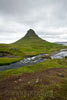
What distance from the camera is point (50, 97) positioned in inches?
713

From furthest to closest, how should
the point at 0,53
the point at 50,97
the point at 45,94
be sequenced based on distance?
the point at 0,53
the point at 45,94
the point at 50,97

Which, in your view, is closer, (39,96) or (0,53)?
(39,96)

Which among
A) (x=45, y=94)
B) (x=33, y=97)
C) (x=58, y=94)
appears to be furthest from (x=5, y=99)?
(x=58, y=94)

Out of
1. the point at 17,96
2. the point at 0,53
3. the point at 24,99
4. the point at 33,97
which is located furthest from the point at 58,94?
the point at 0,53

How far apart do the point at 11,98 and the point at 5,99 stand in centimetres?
119

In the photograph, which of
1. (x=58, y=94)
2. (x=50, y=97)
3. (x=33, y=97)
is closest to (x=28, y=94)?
(x=33, y=97)

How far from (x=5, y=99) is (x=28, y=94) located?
462 cm

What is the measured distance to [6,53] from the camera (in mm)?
119250

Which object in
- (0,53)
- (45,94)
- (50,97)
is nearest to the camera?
A: (50,97)

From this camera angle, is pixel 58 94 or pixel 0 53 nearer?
pixel 58 94

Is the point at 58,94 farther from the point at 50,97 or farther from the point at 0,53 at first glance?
the point at 0,53

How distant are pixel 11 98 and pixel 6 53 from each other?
10436cm

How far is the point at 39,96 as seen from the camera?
18875mm

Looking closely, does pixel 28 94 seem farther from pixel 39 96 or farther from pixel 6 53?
pixel 6 53
